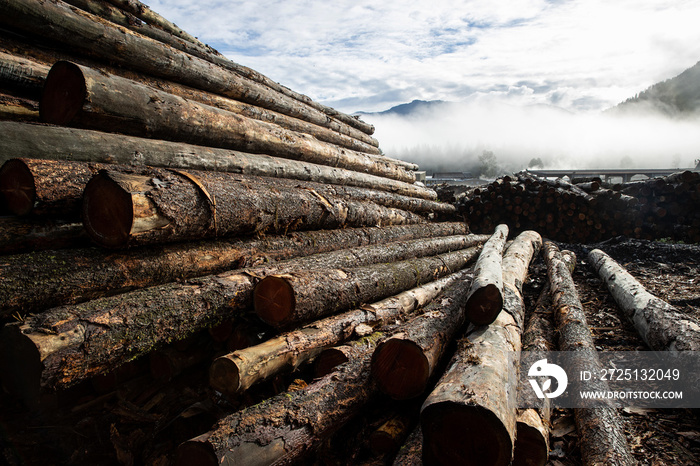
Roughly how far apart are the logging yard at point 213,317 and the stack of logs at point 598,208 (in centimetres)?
505

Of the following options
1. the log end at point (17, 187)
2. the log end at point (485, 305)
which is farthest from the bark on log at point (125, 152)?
the log end at point (485, 305)

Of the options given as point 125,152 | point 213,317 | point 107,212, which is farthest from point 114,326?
point 125,152

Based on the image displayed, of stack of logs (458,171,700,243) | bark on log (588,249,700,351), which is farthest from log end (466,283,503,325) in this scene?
stack of logs (458,171,700,243)

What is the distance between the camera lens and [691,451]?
2.46 m

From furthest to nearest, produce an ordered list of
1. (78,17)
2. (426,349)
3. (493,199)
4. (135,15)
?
(493,199) → (135,15) → (78,17) → (426,349)

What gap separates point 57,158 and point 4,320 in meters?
1.38

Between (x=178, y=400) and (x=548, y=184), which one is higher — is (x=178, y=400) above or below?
below

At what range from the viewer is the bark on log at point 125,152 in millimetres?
2768

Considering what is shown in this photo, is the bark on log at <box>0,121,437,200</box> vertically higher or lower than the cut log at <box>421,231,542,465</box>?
higher

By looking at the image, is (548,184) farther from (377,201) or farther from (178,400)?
(178,400)

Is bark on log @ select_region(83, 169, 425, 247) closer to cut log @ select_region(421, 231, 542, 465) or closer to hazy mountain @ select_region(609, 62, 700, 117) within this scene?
cut log @ select_region(421, 231, 542, 465)

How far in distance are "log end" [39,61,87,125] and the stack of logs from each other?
937 centimetres

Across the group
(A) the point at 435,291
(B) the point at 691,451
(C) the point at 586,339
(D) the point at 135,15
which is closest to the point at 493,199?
(A) the point at 435,291

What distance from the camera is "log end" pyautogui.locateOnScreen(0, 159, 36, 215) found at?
2441 millimetres
